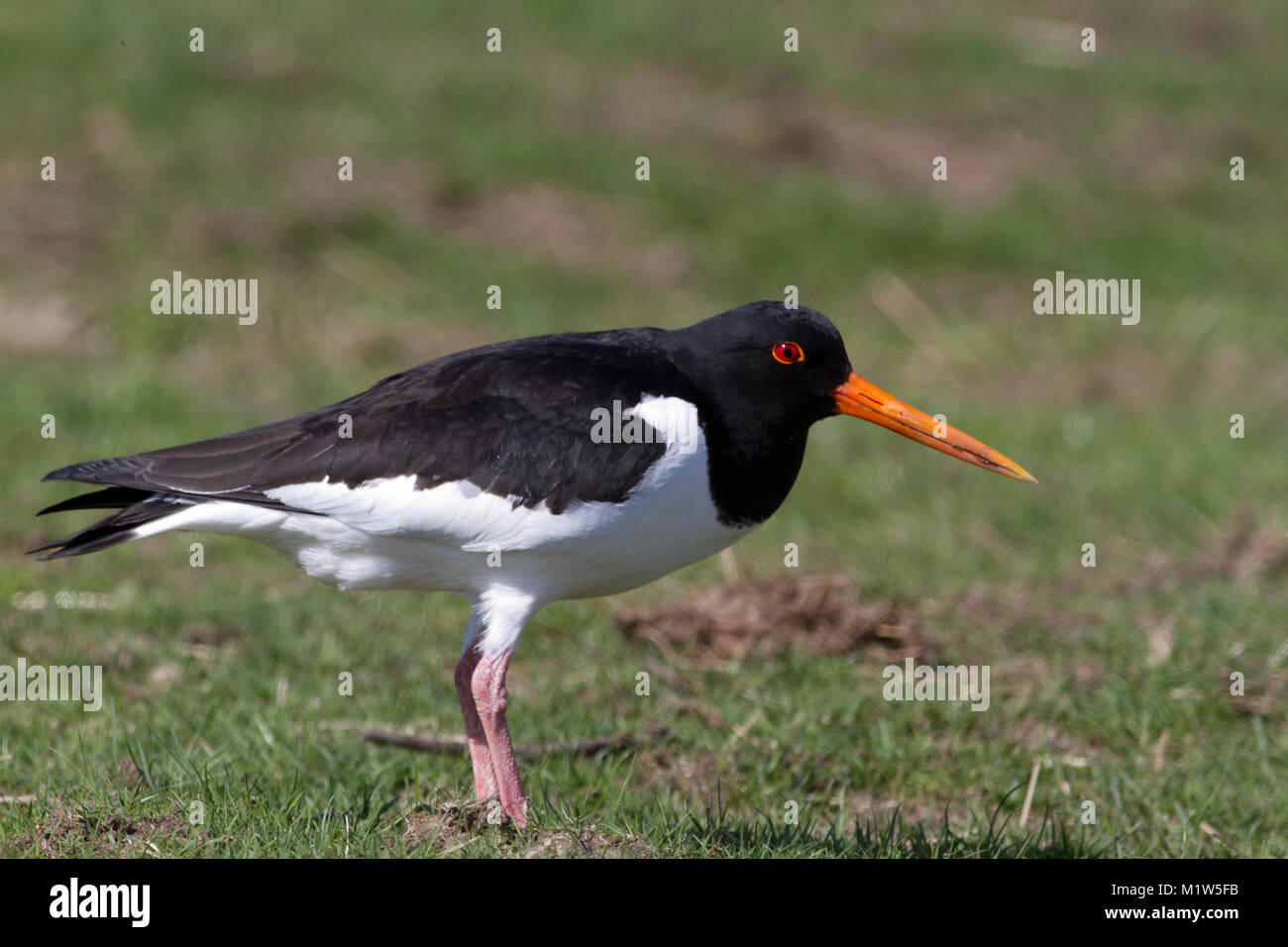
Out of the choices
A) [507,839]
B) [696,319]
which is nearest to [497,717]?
[507,839]

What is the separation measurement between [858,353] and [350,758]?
768cm

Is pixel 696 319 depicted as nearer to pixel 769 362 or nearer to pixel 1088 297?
pixel 1088 297

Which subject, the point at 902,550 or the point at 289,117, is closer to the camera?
the point at 902,550

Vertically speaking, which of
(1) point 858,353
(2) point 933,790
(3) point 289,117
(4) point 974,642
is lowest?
(2) point 933,790

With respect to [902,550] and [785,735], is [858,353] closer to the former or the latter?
[902,550]

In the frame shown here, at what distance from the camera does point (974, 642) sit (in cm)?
719

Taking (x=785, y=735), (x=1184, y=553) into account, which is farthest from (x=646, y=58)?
(x=785, y=735)

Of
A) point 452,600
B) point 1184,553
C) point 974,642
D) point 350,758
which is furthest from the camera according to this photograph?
point 1184,553

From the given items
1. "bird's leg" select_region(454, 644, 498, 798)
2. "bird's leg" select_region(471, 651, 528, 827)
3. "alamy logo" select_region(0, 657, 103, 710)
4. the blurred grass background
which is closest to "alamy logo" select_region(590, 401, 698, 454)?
"bird's leg" select_region(471, 651, 528, 827)

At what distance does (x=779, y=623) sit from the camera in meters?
7.00

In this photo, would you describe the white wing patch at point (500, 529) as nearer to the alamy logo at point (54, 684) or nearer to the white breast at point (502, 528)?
the white breast at point (502, 528)

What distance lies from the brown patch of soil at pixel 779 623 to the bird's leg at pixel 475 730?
1.75 metres

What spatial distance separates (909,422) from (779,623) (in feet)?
5.95
